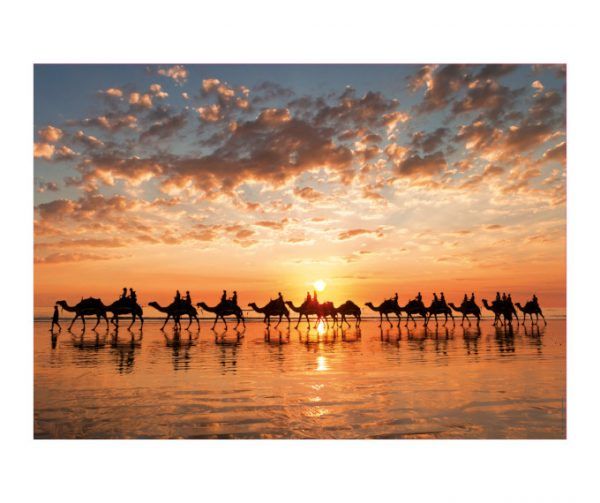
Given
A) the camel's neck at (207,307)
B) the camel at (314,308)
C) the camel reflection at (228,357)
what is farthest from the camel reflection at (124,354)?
the camel at (314,308)

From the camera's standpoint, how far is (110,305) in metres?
29.5

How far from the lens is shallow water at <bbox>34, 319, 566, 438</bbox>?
7930 mm

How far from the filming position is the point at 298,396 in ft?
31.7

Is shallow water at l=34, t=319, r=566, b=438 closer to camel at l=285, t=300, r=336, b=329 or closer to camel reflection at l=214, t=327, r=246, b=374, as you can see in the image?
camel reflection at l=214, t=327, r=246, b=374

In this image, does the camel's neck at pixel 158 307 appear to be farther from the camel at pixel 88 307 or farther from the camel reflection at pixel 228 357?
the camel reflection at pixel 228 357

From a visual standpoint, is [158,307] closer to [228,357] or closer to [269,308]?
[269,308]

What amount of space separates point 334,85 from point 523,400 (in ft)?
28.0

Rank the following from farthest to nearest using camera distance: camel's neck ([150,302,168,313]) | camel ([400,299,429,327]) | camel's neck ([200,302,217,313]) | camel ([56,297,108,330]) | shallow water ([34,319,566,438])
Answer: camel ([400,299,429,327])
camel's neck ([200,302,217,313])
camel's neck ([150,302,168,313])
camel ([56,297,108,330])
shallow water ([34,319,566,438])

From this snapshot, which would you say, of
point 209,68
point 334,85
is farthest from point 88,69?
point 334,85

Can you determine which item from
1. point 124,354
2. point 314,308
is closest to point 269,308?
point 314,308

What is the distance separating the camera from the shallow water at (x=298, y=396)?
26.0 feet

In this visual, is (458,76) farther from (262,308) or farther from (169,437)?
(262,308)


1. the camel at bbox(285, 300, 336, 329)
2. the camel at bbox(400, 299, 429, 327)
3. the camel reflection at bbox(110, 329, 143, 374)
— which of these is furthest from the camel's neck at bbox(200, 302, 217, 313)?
the camel at bbox(400, 299, 429, 327)

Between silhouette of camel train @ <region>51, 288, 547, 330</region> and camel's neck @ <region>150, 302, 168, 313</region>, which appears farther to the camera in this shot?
camel's neck @ <region>150, 302, 168, 313</region>
